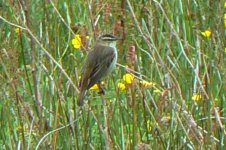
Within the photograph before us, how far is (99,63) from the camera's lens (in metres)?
5.12

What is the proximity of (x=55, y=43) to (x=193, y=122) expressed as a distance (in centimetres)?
195

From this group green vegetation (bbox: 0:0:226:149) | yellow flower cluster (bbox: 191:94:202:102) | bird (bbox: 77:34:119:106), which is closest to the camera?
green vegetation (bbox: 0:0:226:149)

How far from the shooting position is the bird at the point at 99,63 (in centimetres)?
486

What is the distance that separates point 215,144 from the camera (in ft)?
14.8

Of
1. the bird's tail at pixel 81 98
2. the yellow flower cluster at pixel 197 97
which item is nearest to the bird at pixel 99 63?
the bird's tail at pixel 81 98

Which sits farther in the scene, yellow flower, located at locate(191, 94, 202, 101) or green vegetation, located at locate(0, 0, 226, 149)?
yellow flower, located at locate(191, 94, 202, 101)

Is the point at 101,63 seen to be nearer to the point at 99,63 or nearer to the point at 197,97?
the point at 99,63

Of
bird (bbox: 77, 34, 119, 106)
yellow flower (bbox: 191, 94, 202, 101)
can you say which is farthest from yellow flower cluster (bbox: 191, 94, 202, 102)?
bird (bbox: 77, 34, 119, 106)

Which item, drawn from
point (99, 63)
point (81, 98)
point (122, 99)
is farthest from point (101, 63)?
point (81, 98)

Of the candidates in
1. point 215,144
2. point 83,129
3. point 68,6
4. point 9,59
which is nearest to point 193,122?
point 215,144

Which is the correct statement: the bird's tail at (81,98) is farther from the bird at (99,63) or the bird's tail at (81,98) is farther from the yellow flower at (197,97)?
the yellow flower at (197,97)

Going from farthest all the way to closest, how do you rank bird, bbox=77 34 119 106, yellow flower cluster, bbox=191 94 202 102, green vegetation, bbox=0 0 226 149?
bird, bbox=77 34 119 106, yellow flower cluster, bbox=191 94 202 102, green vegetation, bbox=0 0 226 149

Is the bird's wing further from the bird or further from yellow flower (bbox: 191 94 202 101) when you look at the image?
yellow flower (bbox: 191 94 202 101)

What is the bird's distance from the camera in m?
4.86
